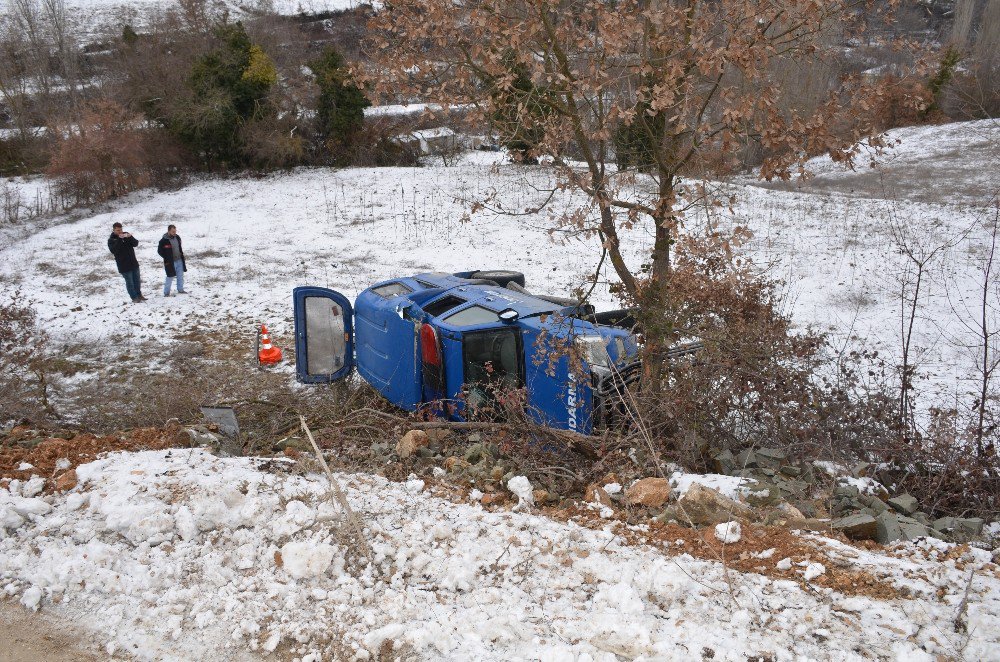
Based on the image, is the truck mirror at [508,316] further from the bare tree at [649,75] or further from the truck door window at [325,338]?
the truck door window at [325,338]

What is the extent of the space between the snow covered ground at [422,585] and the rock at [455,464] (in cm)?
63

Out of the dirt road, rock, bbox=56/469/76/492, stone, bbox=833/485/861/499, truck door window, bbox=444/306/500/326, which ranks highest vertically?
truck door window, bbox=444/306/500/326

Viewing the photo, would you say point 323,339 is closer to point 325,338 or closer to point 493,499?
point 325,338

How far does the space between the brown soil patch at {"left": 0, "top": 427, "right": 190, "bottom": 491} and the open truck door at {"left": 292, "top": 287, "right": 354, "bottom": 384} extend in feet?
6.85

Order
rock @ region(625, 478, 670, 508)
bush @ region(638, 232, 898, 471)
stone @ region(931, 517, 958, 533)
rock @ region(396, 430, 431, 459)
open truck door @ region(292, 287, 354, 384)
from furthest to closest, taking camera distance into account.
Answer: open truck door @ region(292, 287, 354, 384), rock @ region(396, 430, 431, 459), bush @ region(638, 232, 898, 471), rock @ region(625, 478, 670, 508), stone @ region(931, 517, 958, 533)

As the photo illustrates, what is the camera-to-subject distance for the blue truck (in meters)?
6.46

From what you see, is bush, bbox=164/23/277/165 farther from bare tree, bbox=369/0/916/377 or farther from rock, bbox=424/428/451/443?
rock, bbox=424/428/451/443

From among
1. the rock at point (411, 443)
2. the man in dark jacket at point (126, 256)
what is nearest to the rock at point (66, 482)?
the rock at point (411, 443)

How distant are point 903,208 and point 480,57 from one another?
1431cm

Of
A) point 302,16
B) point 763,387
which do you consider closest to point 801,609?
point 763,387

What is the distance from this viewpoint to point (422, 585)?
4125 millimetres

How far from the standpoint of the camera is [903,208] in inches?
645

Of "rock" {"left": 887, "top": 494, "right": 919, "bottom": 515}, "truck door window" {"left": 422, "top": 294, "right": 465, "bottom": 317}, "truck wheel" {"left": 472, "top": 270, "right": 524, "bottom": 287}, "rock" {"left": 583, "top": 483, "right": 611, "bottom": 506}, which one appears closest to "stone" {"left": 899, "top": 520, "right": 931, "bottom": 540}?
"rock" {"left": 887, "top": 494, "right": 919, "bottom": 515}

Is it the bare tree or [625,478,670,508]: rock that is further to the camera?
the bare tree
